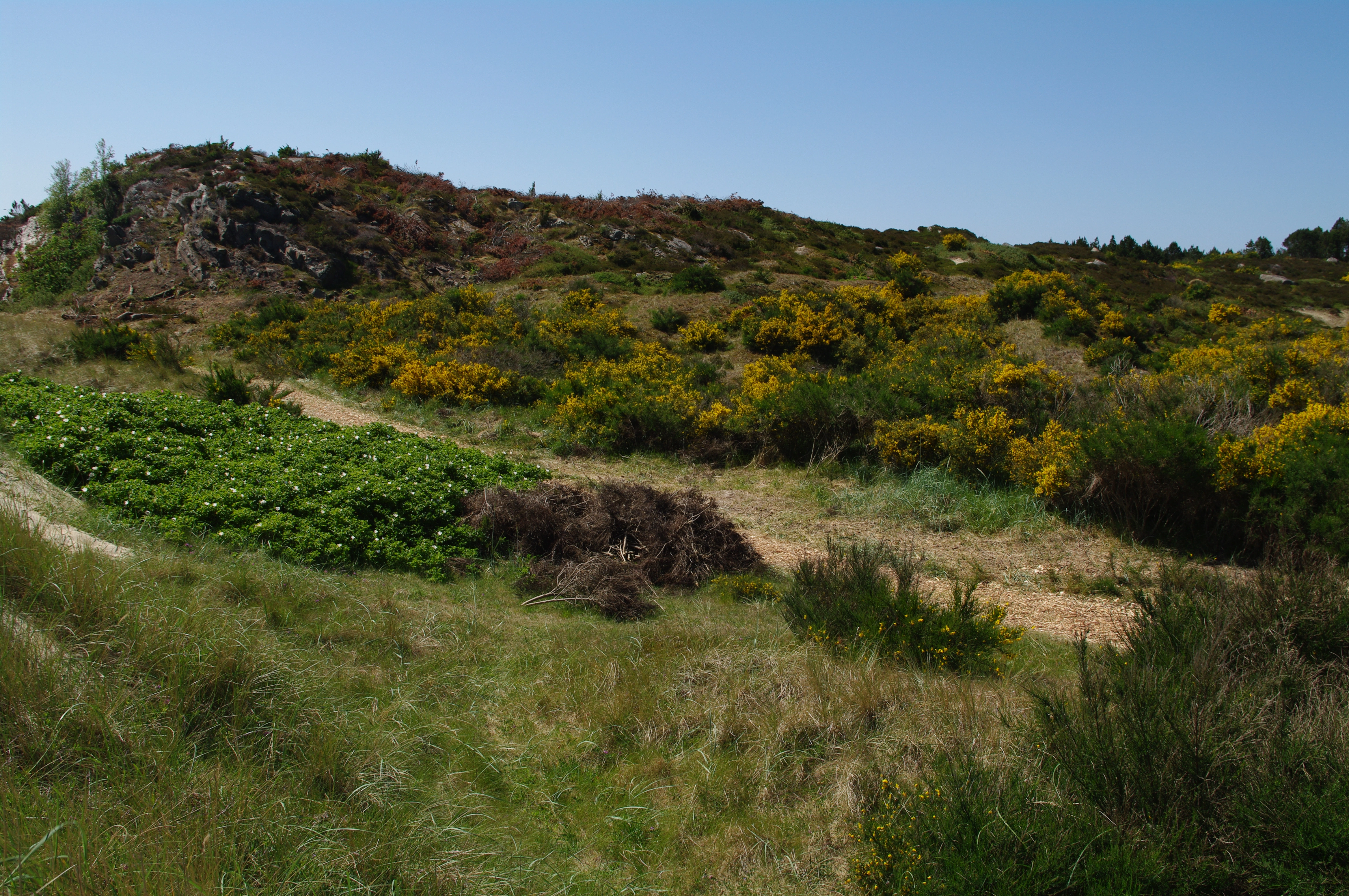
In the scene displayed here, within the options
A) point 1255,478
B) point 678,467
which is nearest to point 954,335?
point 678,467

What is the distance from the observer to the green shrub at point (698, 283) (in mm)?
22656

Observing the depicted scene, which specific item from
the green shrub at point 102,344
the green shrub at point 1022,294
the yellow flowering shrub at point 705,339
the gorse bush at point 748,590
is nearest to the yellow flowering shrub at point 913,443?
the gorse bush at point 748,590

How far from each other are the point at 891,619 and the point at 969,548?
362cm

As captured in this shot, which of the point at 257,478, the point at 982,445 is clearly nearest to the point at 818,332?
the point at 982,445

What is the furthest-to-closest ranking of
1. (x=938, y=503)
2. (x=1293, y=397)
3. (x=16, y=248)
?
(x=16, y=248) < (x=1293, y=397) < (x=938, y=503)

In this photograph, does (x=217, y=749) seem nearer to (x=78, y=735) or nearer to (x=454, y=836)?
(x=78, y=735)

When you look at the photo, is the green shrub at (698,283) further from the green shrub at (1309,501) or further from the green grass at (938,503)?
the green shrub at (1309,501)

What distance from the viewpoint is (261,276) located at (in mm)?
24453

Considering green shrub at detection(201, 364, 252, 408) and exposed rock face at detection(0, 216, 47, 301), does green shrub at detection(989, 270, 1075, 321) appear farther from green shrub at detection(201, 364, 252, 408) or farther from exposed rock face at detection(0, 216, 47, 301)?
exposed rock face at detection(0, 216, 47, 301)

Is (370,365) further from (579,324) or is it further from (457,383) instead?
(579,324)

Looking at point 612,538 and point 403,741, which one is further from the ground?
Result: point 612,538

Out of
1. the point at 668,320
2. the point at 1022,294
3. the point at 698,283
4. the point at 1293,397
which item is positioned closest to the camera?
the point at 1293,397

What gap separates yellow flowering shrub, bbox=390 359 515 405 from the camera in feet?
46.3

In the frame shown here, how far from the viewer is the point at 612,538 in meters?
6.89
